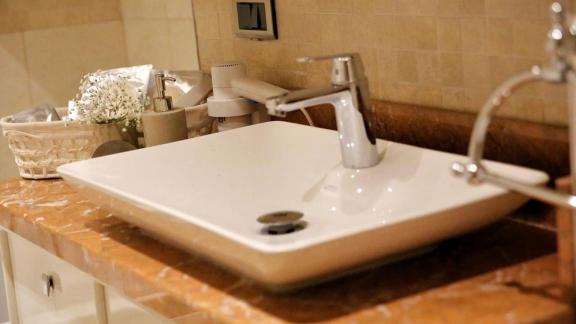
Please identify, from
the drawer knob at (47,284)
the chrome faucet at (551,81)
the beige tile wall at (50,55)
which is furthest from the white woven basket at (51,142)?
the chrome faucet at (551,81)

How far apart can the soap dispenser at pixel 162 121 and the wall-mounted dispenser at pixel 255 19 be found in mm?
258

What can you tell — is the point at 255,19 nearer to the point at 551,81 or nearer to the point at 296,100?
the point at 296,100

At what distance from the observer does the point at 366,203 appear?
54.4 inches

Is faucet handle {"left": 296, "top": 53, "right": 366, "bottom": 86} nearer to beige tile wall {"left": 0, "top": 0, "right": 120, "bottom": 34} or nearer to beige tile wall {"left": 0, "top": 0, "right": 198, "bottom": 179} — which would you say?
beige tile wall {"left": 0, "top": 0, "right": 198, "bottom": 179}

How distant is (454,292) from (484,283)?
0.04 metres

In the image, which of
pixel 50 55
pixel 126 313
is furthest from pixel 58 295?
pixel 50 55

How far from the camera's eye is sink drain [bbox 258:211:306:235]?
1.35m

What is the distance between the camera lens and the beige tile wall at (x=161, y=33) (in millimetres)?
2322

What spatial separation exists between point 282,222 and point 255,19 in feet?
2.50

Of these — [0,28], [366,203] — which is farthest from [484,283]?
[0,28]

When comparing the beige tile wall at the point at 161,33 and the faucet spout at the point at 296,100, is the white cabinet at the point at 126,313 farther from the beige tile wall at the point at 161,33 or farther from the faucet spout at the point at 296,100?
the beige tile wall at the point at 161,33

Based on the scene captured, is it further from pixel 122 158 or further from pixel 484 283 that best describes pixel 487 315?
pixel 122 158

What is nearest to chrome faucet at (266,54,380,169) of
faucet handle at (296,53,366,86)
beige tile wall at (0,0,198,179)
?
faucet handle at (296,53,366,86)

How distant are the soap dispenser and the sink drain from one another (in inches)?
19.6
